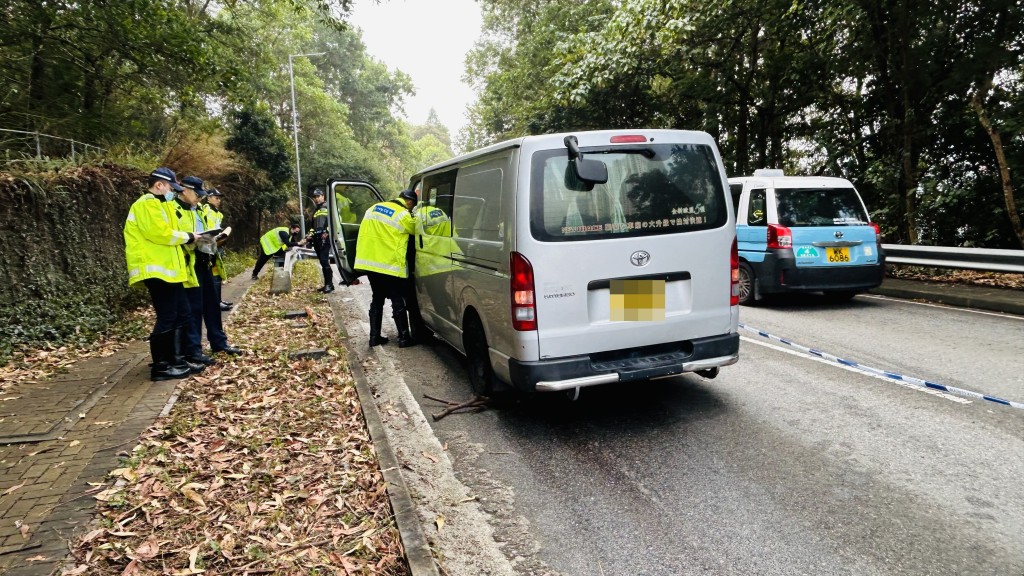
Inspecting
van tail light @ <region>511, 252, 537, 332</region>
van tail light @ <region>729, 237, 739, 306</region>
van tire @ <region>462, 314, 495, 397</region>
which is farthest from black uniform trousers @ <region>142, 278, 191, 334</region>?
van tail light @ <region>729, 237, 739, 306</region>

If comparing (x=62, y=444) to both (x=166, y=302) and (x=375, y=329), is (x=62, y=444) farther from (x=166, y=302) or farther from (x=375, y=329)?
(x=375, y=329)

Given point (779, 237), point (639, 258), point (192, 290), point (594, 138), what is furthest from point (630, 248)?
point (779, 237)

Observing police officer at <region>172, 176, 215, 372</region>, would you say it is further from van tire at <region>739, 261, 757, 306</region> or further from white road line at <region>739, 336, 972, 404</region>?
van tire at <region>739, 261, 757, 306</region>

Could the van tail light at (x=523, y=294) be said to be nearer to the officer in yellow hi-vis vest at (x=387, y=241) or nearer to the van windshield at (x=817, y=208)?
the officer in yellow hi-vis vest at (x=387, y=241)

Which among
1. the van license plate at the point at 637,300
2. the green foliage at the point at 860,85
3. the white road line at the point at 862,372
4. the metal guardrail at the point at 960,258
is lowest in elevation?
the white road line at the point at 862,372

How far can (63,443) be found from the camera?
13.7ft

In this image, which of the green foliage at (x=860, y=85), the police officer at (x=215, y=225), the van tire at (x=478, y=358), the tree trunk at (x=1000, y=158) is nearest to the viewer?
the van tire at (x=478, y=358)

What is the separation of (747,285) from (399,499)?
7.23 metres

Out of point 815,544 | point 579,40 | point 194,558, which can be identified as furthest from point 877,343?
point 579,40

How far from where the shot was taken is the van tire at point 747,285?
8.98 metres

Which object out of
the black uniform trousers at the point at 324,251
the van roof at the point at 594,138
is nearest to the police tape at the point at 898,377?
the van roof at the point at 594,138

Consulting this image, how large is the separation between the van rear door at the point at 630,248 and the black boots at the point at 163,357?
3.82 metres

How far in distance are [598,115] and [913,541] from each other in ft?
63.3

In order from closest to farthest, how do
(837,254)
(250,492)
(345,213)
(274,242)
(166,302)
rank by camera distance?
(250,492) → (166,302) → (837,254) → (345,213) → (274,242)
